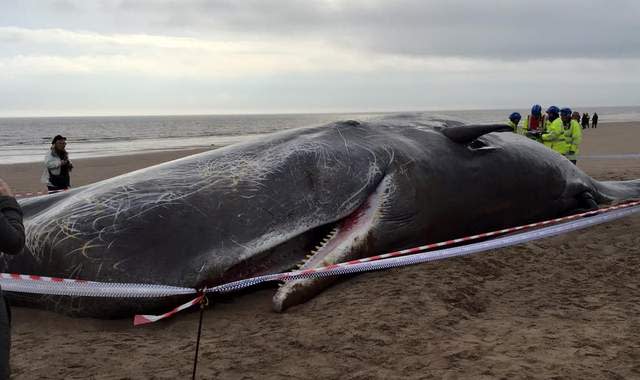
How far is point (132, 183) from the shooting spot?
5.12m

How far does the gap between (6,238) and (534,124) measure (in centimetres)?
1263

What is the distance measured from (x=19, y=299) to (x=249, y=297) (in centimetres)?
199

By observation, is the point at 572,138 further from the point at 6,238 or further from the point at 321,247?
the point at 6,238

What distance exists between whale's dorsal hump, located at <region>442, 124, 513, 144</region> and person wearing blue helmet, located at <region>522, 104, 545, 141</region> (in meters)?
6.35

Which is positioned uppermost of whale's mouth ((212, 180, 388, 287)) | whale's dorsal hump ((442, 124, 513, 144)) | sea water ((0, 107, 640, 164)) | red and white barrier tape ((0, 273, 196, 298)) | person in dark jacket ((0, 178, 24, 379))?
whale's dorsal hump ((442, 124, 513, 144))

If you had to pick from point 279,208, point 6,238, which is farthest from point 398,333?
point 6,238

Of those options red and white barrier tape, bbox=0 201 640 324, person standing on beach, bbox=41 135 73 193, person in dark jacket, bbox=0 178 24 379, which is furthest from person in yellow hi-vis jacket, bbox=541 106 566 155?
person in dark jacket, bbox=0 178 24 379

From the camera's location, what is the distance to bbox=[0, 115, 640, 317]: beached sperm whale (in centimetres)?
450

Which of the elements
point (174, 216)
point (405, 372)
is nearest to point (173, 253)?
point (174, 216)

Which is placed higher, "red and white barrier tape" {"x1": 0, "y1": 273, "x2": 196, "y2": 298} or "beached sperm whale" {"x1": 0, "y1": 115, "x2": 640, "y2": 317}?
"beached sperm whale" {"x1": 0, "y1": 115, "x2": 640, "y2": 317}

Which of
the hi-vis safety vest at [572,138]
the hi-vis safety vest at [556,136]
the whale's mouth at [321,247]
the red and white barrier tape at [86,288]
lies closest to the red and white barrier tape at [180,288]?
the red and white barrier tape at [86,288]

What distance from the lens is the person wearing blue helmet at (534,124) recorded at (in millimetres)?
12330

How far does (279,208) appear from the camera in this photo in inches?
197

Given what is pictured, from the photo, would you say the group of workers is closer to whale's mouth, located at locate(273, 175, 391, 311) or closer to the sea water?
the sea water
